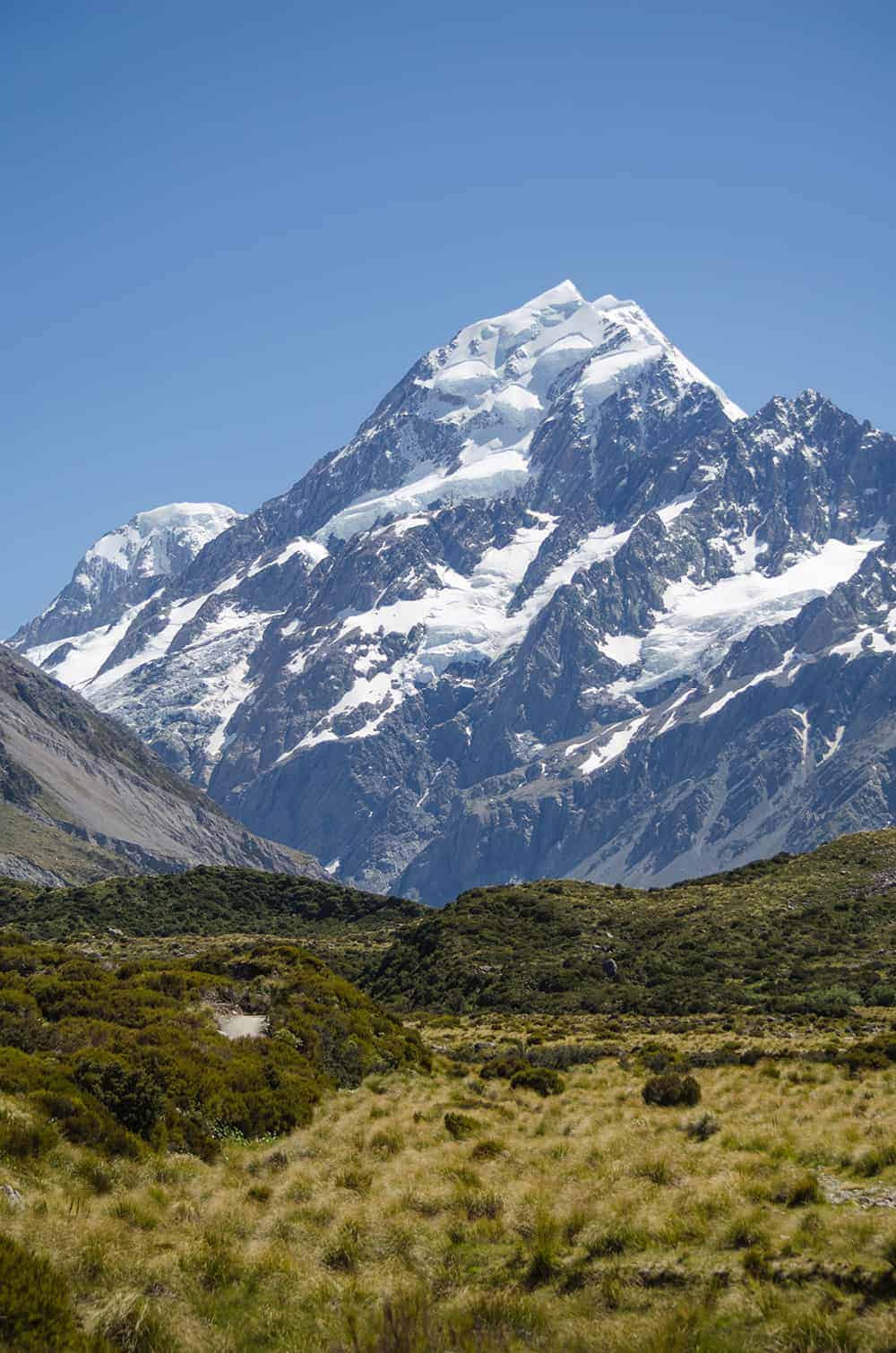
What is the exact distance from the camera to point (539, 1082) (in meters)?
33.4

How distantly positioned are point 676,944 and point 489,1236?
6182cm

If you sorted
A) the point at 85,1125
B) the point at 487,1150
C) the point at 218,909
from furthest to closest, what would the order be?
the point at 218,909 < the point at 487,1150 < the point at 85,1125

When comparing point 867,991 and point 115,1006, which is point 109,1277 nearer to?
point 115,1006

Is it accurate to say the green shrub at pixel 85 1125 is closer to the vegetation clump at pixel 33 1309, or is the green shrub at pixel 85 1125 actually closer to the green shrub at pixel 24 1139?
the green shrub at pixel 24 1139

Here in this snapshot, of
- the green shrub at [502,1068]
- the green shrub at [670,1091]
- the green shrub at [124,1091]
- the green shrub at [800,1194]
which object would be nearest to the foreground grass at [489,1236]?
the green shrub at [800,1194]

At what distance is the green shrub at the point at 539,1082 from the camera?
3303 centimetres

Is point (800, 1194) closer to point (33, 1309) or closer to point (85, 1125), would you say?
point (33, 1309)

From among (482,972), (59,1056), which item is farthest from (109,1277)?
(482,972)

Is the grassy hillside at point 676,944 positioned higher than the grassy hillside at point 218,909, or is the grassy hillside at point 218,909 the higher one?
the grassy hillside at point 676,944

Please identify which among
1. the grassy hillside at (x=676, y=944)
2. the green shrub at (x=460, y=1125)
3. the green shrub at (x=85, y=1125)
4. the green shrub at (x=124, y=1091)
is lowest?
the green shrub at (x=85, y=1125)

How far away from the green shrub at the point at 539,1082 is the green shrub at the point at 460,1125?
5840mm

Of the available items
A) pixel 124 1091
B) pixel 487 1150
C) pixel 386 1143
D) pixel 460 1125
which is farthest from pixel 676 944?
pixel 124 1091

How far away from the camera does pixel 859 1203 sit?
61.2 feet

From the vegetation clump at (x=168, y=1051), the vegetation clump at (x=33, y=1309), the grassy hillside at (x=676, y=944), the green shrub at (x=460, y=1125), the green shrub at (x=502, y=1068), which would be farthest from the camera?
the grassy hillside at (x=676, y=944)
